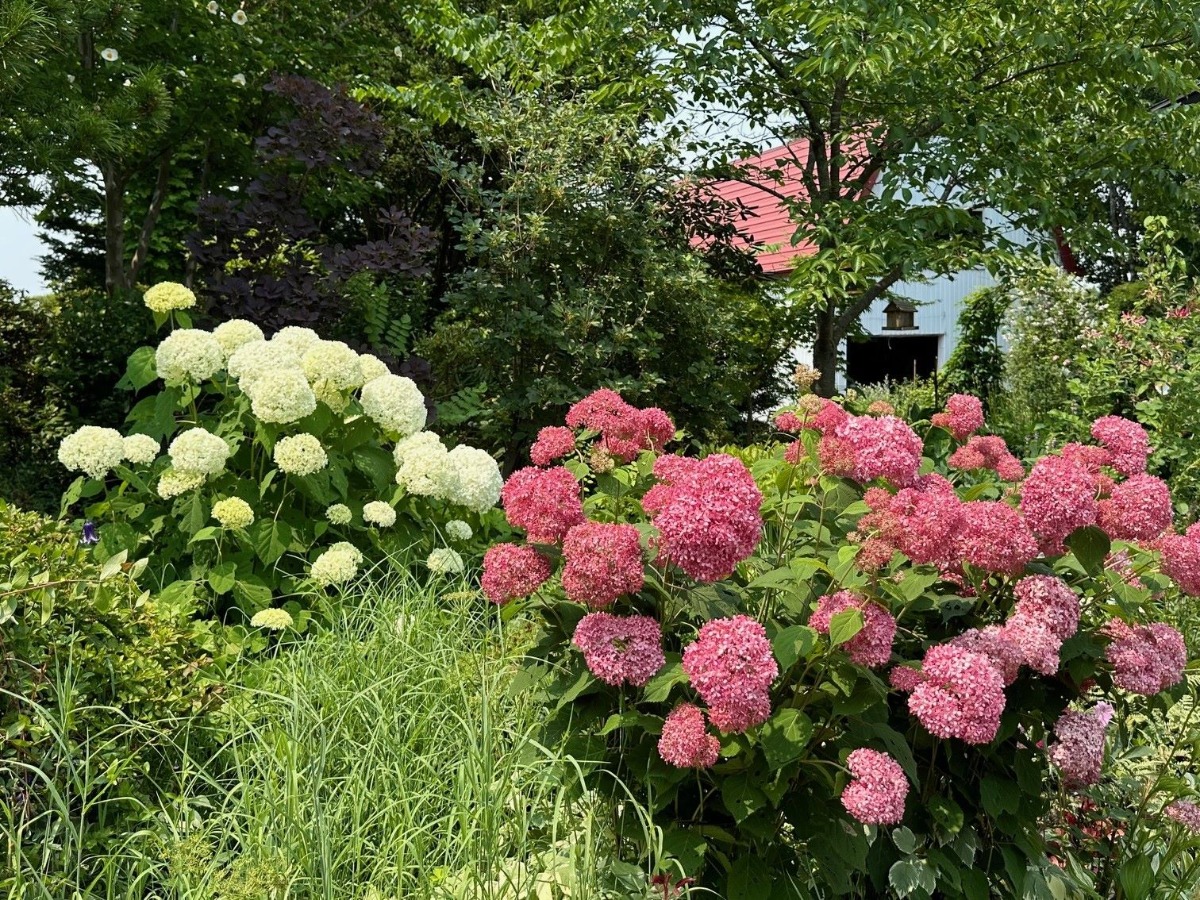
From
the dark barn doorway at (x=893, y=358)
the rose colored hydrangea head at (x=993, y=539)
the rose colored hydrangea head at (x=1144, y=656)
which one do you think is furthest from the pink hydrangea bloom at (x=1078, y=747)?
the dark barn doorway at (x=893, y=358)

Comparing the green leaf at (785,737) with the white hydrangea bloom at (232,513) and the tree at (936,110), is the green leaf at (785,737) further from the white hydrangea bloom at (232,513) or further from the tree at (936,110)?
the tree at (936,110)

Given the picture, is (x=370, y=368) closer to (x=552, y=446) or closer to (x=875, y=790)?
(x=552, y=446)

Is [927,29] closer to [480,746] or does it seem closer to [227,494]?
[227,494]

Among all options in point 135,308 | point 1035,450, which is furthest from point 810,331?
point 135,308

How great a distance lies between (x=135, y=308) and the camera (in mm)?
6262

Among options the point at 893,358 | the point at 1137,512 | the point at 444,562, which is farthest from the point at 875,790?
the point at 893,358

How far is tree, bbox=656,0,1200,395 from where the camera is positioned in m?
6.54

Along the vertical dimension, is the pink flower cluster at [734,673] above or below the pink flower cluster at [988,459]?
below

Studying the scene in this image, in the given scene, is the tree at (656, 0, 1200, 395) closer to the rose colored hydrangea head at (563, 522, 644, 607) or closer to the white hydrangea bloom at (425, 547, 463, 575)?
the white hydrangea bloom at (425, 547, 463, 575)

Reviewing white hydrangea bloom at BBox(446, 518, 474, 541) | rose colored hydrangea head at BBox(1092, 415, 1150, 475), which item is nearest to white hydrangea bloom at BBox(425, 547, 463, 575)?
white hydrangea bloom at BBox(446, 518, 474, 541)

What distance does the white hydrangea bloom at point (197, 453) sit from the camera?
3289mm

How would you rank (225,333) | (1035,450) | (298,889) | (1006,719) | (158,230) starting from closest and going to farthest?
1. (298,889)
2. (1006,719)
3. (225,333)
4. (1035,450)
5. (158,230)

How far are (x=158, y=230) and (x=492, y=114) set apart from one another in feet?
12.4

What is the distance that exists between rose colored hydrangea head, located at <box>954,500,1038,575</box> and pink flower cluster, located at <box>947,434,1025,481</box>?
580 mm
